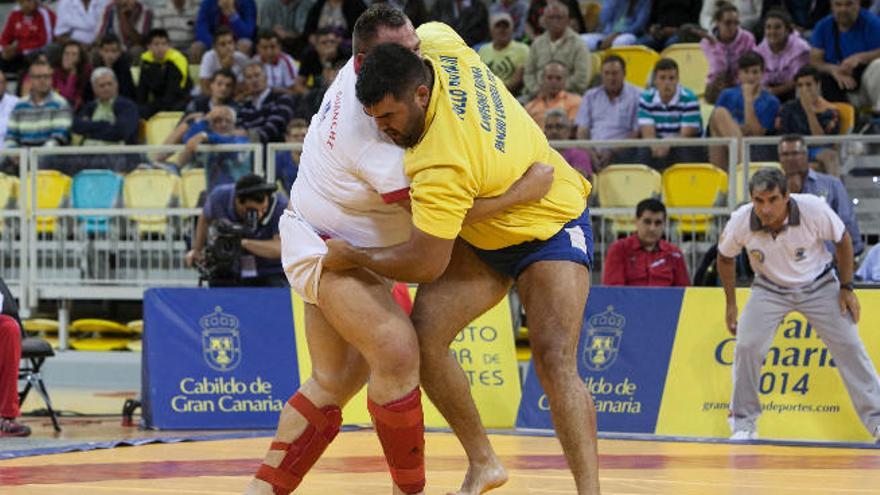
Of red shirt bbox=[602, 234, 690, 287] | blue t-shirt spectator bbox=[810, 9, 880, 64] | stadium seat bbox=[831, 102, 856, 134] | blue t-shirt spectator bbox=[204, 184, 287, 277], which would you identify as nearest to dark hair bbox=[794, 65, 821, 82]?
stadium seat bbox=[831, 102, 856, 134]

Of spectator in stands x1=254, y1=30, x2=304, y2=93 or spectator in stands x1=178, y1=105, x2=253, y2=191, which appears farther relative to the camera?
spectator in stands x1=254, y1=30, x2=304, y2=93

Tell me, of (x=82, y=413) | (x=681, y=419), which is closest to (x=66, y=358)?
(x=82, y=413)

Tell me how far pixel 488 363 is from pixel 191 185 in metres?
3.27

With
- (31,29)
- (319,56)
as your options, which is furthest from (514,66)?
(31,29)

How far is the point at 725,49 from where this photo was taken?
13398 mm

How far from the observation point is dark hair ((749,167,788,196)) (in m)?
9.34

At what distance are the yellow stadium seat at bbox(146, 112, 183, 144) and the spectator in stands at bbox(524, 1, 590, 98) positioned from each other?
3.28m

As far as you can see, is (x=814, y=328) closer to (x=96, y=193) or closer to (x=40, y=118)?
(x=96, y=193)

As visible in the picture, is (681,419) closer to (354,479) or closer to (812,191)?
(812,191)

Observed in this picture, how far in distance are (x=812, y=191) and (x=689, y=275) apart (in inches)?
41.5

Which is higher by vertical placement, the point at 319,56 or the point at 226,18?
the point at 226,18

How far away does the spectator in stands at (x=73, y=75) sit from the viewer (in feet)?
52.0

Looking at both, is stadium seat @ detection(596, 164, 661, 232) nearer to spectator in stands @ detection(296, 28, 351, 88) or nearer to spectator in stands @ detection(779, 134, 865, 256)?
spectator in stands @ detection(779, 134, 865, 256)

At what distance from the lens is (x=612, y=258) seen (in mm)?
10961
